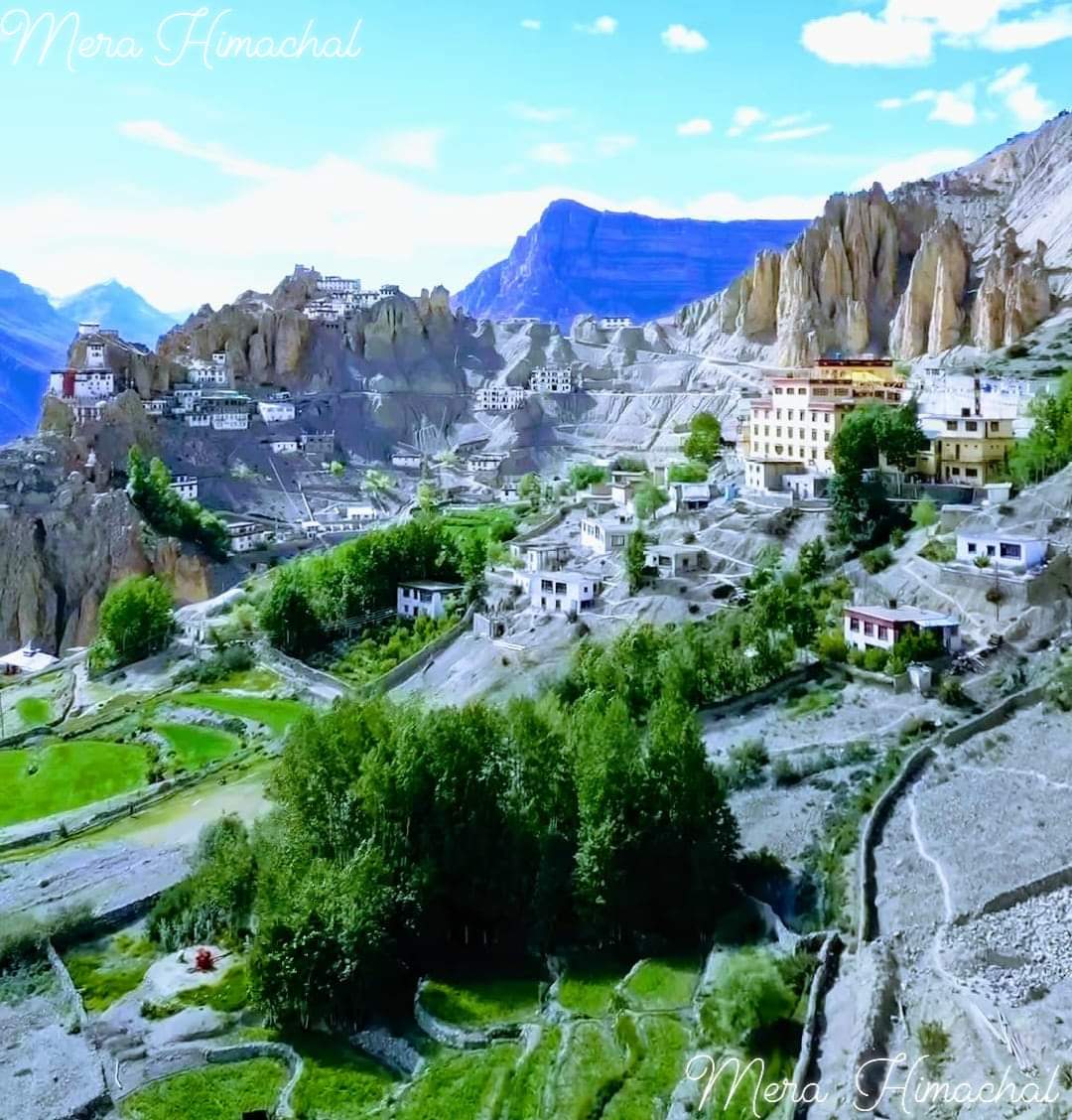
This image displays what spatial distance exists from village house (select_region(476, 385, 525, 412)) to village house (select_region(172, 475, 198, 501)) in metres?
25.0

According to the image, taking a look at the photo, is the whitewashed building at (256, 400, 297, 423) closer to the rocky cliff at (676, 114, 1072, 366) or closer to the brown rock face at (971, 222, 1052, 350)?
the rocky cliff at (676, 114, 1072, 366)

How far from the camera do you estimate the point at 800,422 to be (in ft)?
151

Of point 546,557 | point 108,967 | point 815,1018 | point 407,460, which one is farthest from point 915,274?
point 815,1018

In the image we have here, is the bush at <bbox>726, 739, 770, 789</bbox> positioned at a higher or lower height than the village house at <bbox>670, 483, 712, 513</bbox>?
lower

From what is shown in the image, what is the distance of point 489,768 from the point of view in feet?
75.1

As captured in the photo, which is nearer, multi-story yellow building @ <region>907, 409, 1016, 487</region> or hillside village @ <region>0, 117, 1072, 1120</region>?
hillside village @ <region>0, 117, 1072, 1120</region>

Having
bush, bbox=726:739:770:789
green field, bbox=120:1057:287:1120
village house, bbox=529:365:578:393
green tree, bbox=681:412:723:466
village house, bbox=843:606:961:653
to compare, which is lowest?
green field, bbox=120:1057:287:1120

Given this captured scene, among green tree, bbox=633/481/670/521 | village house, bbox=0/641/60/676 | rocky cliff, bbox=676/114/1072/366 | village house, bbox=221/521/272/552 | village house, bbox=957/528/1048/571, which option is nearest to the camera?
village house, bbox=957/528/1048/571

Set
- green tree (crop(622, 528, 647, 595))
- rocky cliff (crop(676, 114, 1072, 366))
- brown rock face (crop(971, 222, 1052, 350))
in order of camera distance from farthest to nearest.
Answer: rocky cliff (crop(676, 114, 1072, 366)) → brown rock face (crop(971, 222, 1052, 350)) → green tree (crop(622, 528, 647, 595))

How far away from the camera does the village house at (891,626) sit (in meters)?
29.8

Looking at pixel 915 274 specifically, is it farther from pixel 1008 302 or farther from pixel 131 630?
pixel 131 630

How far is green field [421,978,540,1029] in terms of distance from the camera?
1959cm

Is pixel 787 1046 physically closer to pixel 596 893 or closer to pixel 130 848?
pixel 596 893

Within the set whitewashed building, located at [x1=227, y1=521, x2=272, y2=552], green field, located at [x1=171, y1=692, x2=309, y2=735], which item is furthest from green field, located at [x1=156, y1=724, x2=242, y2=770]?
whitewashed building, located at [x1=227, y1=521, x2=272, y2=552]
